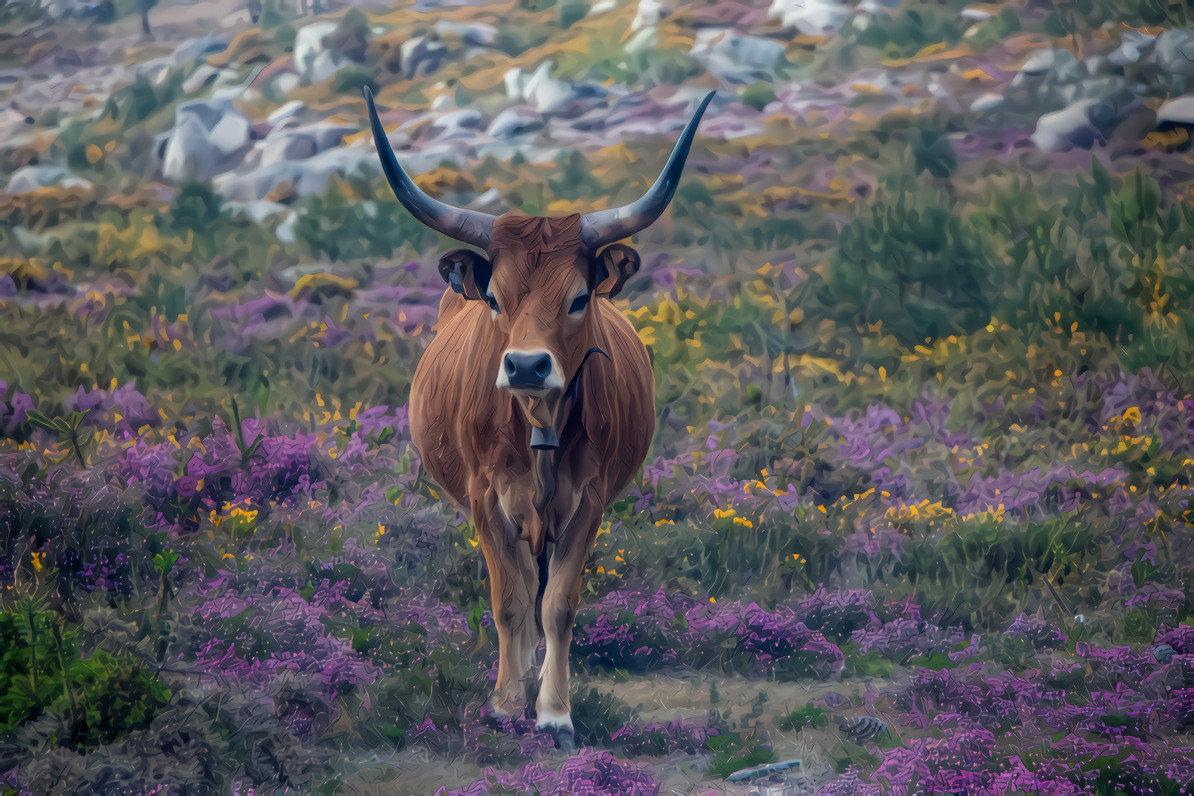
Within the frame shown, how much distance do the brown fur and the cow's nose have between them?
0.96ft

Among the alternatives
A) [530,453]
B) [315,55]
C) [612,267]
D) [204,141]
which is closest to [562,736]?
[530,453]

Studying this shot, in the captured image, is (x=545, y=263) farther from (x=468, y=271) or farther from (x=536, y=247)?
(x=468, y=271)

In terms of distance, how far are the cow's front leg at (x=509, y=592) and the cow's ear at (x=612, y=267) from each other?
1246 mm

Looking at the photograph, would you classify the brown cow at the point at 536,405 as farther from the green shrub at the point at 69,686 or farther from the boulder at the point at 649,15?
the boulder at the point at 649,15

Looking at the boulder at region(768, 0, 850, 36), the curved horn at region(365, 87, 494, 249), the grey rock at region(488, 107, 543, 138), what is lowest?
the grey rock at region(488, 107, 543, 138)

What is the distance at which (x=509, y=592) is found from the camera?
4543mm

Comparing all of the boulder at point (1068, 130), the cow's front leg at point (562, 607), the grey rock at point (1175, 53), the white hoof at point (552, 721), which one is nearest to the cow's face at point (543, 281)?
the cow's front leg at point (562, 607)

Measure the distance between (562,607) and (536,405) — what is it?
1070mm

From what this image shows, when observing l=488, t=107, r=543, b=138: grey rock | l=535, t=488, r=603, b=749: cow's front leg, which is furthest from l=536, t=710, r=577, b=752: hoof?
l=488, t=107, r=543, b=138: grey rock

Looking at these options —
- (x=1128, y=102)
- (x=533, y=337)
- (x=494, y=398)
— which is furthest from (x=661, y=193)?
(x=1128, y=102)

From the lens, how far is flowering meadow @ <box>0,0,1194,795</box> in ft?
13.2

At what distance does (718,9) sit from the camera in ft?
45.4

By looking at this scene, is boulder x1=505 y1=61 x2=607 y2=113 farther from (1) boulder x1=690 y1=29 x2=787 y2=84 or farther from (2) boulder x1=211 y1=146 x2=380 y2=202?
(2) boulder x1=211 y1=146 x2=380 y2=202

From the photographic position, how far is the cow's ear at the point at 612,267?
13.8ft
